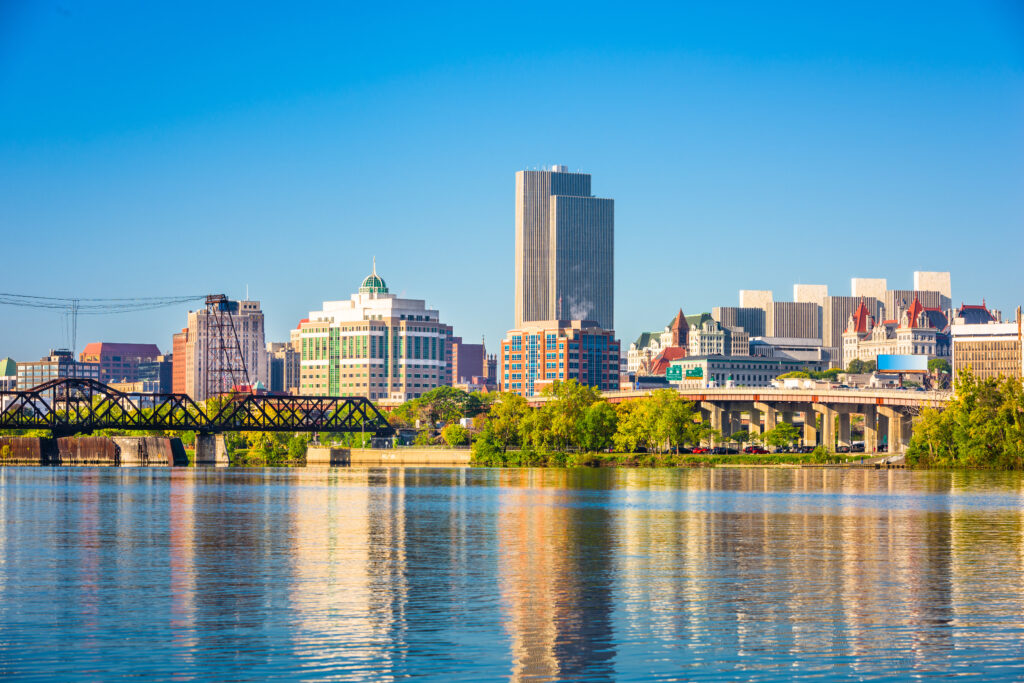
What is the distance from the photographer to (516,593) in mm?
46500

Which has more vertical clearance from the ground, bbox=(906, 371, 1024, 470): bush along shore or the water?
bbox=(906, 371, 1024, 470): bush along shore

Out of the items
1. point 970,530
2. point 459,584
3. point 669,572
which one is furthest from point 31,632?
point 970,530

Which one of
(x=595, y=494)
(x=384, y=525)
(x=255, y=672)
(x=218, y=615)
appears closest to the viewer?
(x=255, y=672)

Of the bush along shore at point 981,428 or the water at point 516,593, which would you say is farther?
the bush along shore at point 981,428

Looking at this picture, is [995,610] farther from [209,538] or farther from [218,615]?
[209,538]

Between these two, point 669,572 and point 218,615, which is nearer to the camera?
point 218,615

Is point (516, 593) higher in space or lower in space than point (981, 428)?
lower

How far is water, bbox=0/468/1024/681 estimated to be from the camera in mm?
34781

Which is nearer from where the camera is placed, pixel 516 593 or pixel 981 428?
pixel 516 593

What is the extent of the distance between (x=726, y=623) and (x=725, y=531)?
32.3 m

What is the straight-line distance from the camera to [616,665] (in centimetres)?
3409

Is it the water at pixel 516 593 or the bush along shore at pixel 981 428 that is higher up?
the bush along shore at pixel 981 428

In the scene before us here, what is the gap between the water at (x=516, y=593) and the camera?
3478 cm

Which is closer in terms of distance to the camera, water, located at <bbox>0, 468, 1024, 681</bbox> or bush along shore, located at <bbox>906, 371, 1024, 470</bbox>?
water, located at <bbox>0, 468, 1024, 681</bbox>
